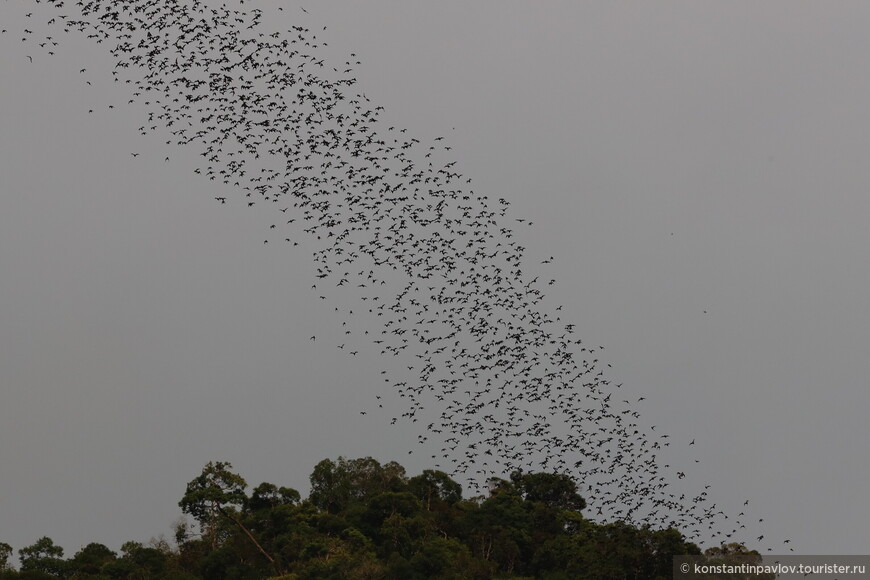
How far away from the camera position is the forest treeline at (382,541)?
87375mm

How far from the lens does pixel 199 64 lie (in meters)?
39.5

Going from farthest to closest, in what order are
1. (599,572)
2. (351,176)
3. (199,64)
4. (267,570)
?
(267,570) < (599,572) < (351,176) < (199,64)

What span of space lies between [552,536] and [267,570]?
2437cm

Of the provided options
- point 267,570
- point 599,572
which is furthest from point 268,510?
point 599,572

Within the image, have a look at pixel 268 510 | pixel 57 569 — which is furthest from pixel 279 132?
pixel 57 569

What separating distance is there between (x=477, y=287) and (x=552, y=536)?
6251cm

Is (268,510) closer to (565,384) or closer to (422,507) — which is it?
(422,507)

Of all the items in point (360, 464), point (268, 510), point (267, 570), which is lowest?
point (267, 570)

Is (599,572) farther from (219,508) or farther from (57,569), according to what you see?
(57,569)

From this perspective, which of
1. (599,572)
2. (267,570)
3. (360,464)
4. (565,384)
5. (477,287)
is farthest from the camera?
(360,464)

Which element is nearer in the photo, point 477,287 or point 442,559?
point 477,287

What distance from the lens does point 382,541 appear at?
3819 inches

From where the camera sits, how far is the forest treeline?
287ft

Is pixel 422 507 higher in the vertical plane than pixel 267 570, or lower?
higher
